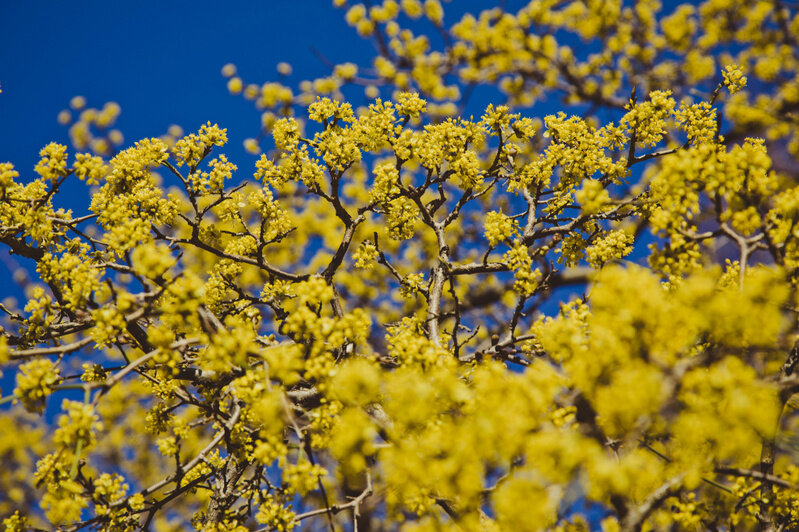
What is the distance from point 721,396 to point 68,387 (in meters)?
4.50

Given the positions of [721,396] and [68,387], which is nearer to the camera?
[721,396]

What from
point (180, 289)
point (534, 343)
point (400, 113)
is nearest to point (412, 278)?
point (534, 343)

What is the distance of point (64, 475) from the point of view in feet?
11.8

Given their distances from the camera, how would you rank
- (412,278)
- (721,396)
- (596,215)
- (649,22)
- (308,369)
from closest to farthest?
(721,396) → (308,369) → (649,22) → (596,215) → (412,278)

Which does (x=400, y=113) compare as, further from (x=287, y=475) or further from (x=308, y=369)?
Answer: (x=287, y=475)

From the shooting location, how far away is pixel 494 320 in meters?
8.18

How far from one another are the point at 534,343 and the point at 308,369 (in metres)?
3.29

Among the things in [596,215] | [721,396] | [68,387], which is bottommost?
[721,396]

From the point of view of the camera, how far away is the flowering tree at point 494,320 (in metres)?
2.84

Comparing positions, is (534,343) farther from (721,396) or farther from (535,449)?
(535,449)

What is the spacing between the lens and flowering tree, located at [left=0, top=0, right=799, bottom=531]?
9.30ft

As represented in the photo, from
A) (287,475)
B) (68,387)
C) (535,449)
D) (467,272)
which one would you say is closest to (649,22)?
(467,272)

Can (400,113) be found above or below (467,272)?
above

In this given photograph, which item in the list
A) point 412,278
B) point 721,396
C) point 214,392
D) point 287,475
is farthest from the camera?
point 412,278
